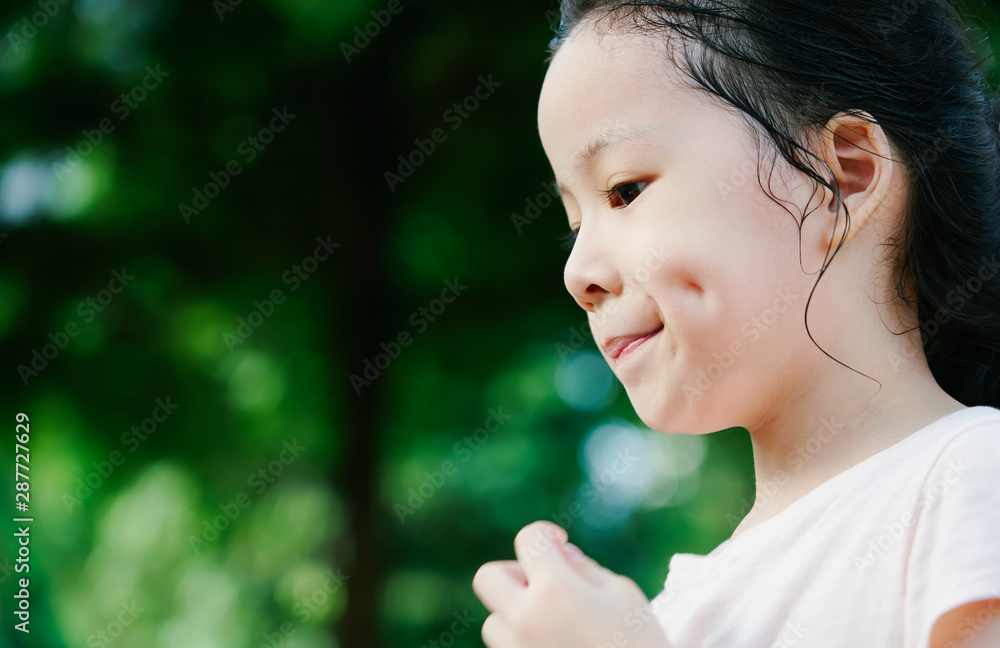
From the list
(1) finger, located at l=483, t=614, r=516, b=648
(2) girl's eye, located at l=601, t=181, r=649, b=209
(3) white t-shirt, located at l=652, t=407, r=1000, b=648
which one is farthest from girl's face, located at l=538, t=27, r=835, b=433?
(1) finger, located at l=483, t=614, r=516, b=648

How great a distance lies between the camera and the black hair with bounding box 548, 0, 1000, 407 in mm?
823

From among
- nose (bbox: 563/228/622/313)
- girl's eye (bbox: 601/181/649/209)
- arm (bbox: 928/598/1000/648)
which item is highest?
girl's eye (bbox: 601/181/649/209)

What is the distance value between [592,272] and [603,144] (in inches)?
5.0

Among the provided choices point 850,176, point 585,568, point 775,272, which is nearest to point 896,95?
point 850,176

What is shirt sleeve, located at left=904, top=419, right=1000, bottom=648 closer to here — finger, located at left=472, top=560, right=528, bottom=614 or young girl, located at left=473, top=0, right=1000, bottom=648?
young girl, located at left=473, top=0, right=1000, bottom=648

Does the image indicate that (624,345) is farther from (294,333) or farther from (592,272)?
(294,333)

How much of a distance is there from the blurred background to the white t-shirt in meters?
1.38

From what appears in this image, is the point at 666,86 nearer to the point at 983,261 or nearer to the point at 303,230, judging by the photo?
the point at 983,261

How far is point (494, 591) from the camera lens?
74cm

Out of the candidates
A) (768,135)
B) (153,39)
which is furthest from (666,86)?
(153,39)

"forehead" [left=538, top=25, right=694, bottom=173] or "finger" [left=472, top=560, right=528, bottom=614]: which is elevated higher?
"forehead" [left=538, top=25, right=694, bottom=173]

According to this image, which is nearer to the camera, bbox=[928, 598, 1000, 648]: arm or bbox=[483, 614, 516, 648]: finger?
bbox=[928, 598, 1000, 648]: arm

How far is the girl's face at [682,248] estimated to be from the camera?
777 millimetres

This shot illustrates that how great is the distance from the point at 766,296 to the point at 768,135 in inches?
6.3
